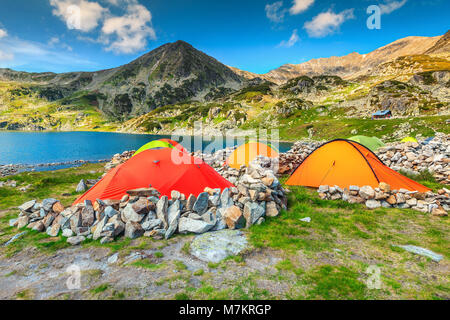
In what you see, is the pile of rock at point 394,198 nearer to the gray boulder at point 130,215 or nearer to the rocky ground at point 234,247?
the rocky ground at point 234,247

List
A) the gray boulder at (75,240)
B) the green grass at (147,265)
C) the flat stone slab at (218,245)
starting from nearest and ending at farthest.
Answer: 1. the green grass at (147,265)
2. the flat stone slab at (218,245)
3. the gray boulder at (75,240)

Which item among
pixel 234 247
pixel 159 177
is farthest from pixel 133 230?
pixel 234 247

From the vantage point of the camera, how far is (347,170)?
1113cm

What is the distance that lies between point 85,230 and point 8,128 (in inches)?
10469

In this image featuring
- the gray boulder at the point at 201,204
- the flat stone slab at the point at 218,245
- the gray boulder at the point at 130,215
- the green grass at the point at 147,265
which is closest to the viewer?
the green grass at the point at 147,265

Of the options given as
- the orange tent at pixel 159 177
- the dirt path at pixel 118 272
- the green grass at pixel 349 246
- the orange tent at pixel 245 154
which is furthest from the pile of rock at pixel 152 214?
the orange tent at pixel 245 154

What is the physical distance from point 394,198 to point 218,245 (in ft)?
29.2

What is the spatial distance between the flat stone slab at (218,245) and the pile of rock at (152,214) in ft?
1.17

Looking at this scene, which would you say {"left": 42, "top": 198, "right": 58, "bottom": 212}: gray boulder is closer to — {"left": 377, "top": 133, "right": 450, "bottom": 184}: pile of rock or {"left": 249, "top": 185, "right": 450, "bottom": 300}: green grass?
{"left": 249, "top": 185, "right": 450, "bottom": 300}: green grass

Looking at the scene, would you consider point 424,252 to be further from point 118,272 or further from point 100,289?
point 100,289

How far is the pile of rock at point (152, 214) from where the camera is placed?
6676 millimetres

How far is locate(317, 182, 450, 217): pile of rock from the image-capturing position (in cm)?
848

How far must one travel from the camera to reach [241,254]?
5.66 m
